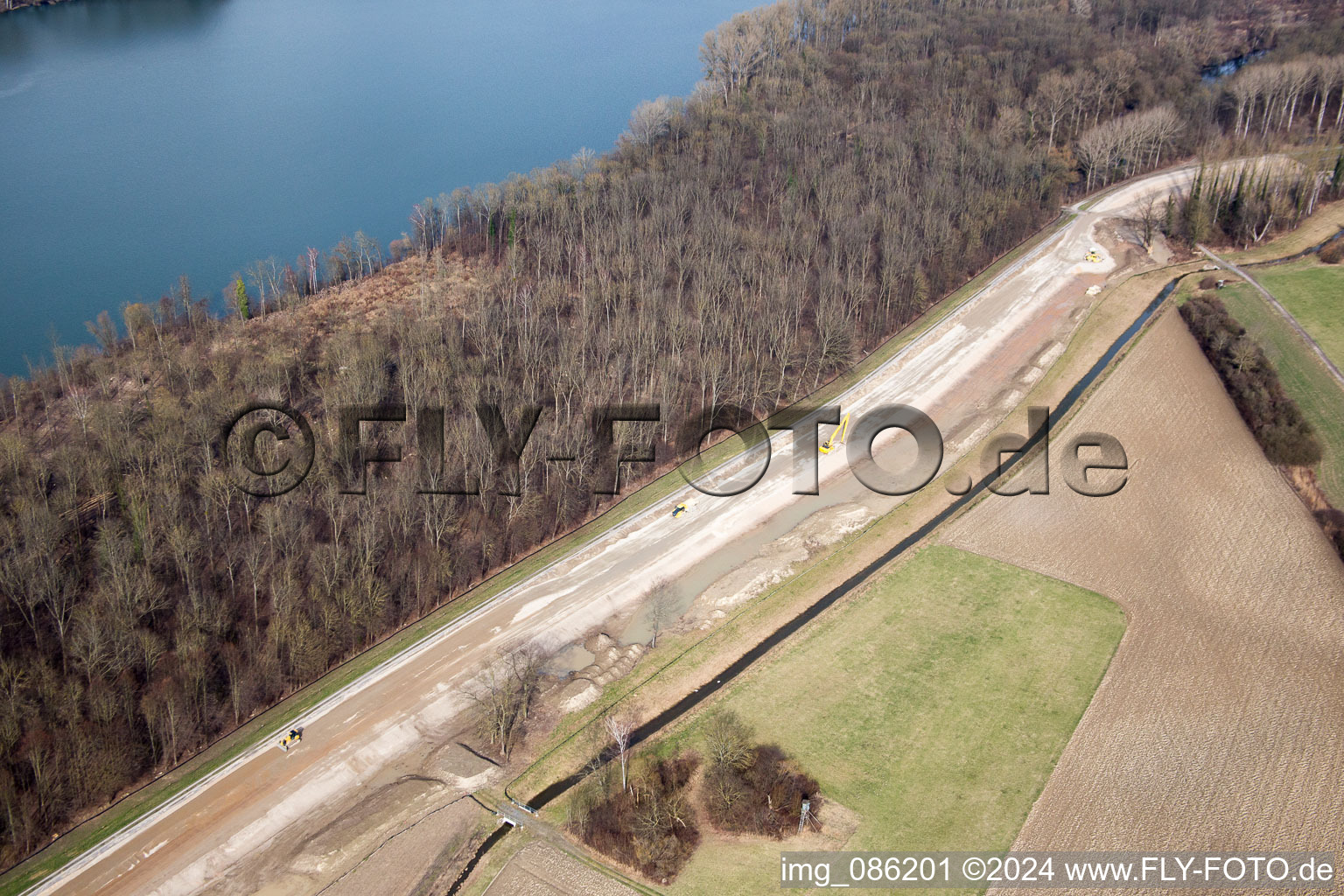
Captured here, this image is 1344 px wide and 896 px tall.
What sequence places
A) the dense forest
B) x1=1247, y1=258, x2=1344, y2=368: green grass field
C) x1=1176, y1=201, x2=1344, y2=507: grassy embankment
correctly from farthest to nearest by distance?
x1=1247, y1=258, x2=1344, y2=368: green grass field → x1=1176, y1=201, x2=1344, y2=507: grassy embankment → the dense forest

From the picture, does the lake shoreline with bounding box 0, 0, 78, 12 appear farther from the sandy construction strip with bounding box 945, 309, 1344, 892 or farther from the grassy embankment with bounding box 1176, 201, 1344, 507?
the grassy embankment with bounding box 1176, 201, 1344, 507

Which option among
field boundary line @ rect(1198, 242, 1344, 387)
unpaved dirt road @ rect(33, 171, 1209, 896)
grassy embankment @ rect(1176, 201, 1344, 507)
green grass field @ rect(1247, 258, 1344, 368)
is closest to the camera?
unpaved dirt road @ rect(33, 171, 1209, 896)

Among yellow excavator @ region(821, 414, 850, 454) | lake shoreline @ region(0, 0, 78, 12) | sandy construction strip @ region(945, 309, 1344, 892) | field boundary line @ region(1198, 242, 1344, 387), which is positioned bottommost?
sandy construction strip @ region(945, 309, 1344, 892)

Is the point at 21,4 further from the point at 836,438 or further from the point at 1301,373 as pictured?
the point at 1301,373

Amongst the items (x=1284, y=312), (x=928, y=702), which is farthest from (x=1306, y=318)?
(x=928, y=702)

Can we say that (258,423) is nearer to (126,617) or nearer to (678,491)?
(126,617)

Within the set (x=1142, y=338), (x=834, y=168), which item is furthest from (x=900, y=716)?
(x=834, y=168)

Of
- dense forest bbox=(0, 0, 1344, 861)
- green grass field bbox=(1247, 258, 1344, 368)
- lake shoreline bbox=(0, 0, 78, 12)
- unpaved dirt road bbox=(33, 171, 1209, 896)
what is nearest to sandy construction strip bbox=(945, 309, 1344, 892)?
unpaved dirt road bbox=(33, 171, 1209, 896)
